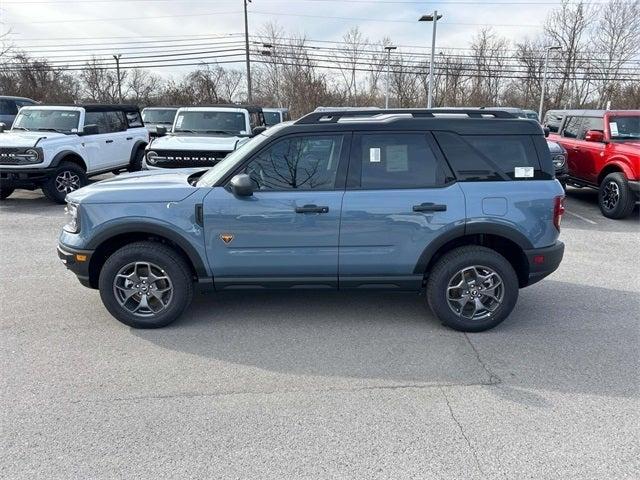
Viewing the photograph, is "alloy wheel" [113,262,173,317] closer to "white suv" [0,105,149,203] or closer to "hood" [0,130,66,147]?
"white suv" [0,105,149,203]

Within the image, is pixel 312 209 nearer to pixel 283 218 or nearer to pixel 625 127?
pixel 283 218

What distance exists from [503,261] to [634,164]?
605 centimetres

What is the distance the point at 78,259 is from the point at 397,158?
2.86 meters

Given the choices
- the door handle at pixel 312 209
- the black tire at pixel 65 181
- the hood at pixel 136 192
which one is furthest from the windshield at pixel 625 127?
the black tire at pixel 65 181

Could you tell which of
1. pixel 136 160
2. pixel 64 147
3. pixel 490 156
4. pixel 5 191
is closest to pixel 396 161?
pixel 490 156

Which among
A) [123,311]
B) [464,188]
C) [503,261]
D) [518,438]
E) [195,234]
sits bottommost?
[518,438]

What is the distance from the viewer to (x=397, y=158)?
13.0ft

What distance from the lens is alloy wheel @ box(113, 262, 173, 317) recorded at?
4047 mm

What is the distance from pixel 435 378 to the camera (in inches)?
132

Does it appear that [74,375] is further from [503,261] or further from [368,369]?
[503,261]

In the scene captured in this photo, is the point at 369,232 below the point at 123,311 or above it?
above

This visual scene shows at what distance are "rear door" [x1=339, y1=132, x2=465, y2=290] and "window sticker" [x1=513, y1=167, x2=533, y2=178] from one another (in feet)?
1.69

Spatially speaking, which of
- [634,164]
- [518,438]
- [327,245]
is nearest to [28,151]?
[327,245]

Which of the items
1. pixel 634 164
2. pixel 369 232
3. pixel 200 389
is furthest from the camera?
pixel 634 164
